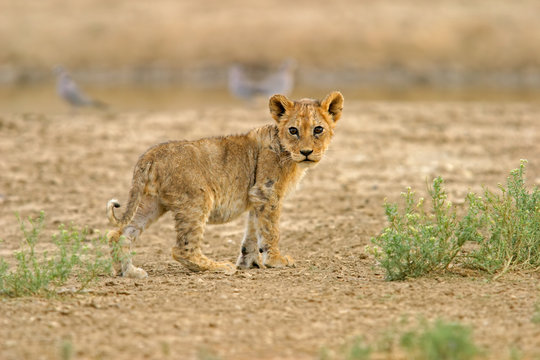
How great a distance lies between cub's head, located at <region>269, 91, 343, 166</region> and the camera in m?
6.95

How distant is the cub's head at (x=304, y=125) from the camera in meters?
6.95

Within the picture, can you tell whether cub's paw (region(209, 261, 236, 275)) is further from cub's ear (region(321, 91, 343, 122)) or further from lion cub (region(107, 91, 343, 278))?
cub's ear (region(321, 91, 343, 122))

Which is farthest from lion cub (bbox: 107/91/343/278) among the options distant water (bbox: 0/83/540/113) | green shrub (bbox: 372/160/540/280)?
distant water (bbox: 0/83/540/113)

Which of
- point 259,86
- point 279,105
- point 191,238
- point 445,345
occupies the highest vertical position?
point 259,86

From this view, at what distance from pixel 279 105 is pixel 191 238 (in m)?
1.34

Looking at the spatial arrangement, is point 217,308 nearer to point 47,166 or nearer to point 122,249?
point 122,249

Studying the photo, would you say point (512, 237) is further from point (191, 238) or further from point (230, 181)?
point (191, 238)

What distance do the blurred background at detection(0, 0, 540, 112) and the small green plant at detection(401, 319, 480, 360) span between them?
2227 centimetres

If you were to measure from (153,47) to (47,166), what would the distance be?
906 inches

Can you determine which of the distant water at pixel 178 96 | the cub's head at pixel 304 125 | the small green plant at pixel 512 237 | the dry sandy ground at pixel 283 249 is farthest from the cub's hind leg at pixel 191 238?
the distant water at pixel 178 96

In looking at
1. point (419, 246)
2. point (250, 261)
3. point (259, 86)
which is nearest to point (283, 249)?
point (250, 261)

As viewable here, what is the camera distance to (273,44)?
34.3m

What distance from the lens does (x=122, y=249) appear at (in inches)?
265

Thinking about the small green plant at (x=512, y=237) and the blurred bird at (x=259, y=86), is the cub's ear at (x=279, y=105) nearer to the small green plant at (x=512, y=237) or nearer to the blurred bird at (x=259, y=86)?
the small green plant at (x=512, y=237)
